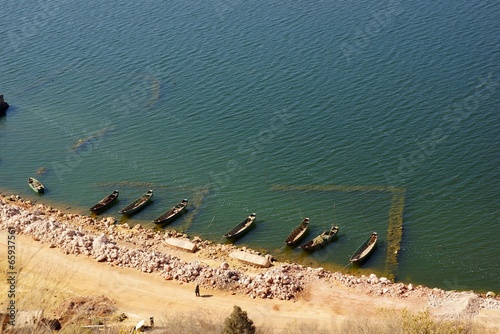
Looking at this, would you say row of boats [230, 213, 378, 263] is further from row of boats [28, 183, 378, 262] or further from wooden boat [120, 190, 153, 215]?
wooden boat [120, 190, 153, 215]

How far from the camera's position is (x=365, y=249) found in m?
45.2

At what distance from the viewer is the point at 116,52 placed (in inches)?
3086

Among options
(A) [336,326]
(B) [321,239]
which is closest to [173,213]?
(B) [321,239]

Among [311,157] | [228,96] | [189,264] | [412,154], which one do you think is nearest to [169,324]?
[189,264]

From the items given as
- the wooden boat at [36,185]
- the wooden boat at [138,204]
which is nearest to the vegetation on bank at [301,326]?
the wooden boat at [138,204]

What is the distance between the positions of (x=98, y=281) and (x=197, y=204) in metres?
12.7

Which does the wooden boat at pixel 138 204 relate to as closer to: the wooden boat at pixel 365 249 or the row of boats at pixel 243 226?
the row of boats at pixel 243 226

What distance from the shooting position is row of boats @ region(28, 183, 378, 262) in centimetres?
4550

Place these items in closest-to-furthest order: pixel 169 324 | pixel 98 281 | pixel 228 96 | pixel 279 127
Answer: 1. pixel 169 324
2. pixel 98 281
3. pixel 279 127
4. pixel 228 96

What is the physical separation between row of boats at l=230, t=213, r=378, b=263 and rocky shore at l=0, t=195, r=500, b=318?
1.77 meters

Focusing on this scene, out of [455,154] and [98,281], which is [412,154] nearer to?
[455,154]

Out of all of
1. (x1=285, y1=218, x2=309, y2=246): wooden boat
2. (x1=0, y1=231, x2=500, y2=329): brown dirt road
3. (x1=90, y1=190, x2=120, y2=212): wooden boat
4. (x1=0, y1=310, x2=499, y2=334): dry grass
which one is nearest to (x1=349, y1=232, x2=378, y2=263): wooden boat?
(x1=0, y1=231, x2=500, y2=329): brown dirt road

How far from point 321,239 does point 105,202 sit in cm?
1868

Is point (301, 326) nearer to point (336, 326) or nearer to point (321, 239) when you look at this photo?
point (336, 326)
